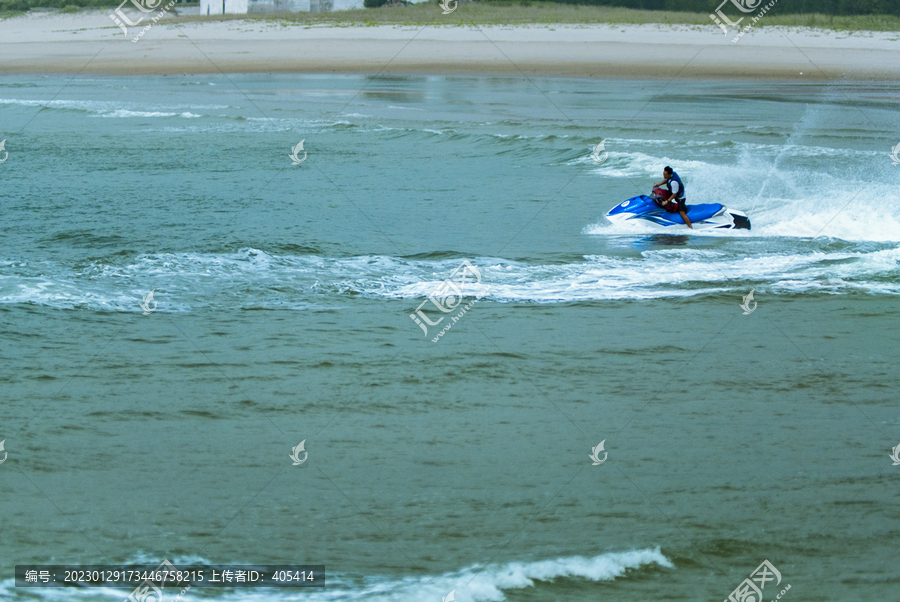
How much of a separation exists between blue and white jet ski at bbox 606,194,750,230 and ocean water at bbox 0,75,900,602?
0.23m

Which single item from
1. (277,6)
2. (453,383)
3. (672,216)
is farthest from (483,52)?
(453,383)

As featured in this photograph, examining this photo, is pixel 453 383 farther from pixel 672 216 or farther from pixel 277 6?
pixel 277 6

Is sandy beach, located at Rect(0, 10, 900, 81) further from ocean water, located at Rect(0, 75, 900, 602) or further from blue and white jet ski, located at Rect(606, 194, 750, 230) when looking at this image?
blue and white jet ski, located at Rect(606, 194, 750, 230)

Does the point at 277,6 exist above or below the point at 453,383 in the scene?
above

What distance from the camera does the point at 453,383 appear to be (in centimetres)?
940

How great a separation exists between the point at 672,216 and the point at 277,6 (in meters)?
48.8

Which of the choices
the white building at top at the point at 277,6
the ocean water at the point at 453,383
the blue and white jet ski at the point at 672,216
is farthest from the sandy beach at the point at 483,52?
the blue and white jet ski at the point at 672,216

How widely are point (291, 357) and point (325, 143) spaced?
16.9 meters

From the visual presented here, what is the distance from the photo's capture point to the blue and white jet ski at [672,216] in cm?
1617

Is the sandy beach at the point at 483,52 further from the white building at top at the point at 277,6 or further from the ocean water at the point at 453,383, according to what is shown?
the ocean water at the point at 453,383

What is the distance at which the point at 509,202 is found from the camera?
60.7 feet

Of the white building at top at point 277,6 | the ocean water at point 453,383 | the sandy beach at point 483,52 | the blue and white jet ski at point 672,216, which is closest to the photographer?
the ocean water at point 453,383

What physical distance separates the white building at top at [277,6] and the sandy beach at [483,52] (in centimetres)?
897

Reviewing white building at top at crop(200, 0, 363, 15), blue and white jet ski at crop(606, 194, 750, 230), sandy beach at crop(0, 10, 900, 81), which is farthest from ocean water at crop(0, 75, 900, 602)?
white building at top at crop(200, 0, 363, 15)
